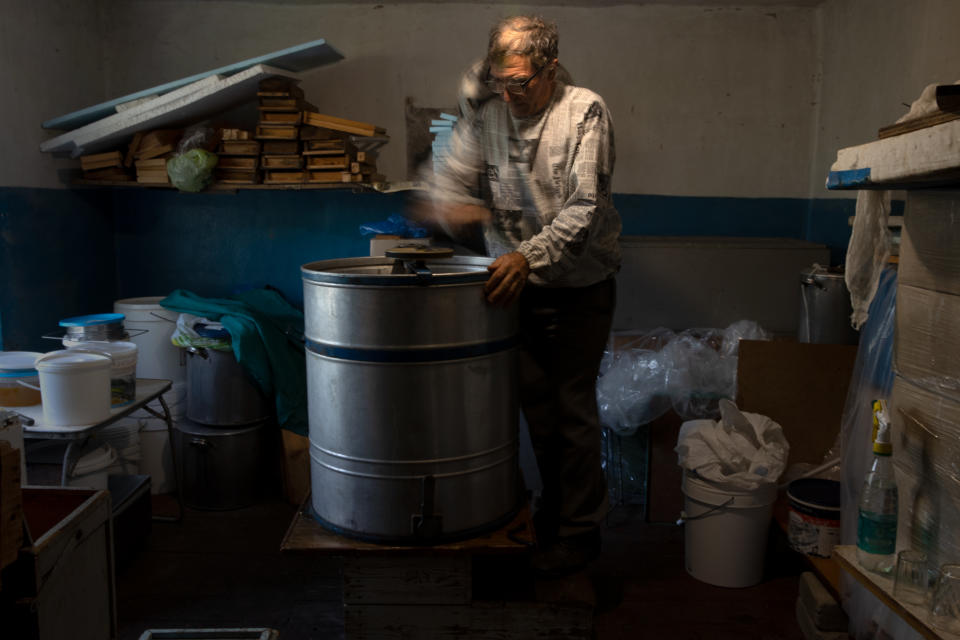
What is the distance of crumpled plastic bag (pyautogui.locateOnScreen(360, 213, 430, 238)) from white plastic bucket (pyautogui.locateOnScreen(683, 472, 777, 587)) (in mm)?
1687

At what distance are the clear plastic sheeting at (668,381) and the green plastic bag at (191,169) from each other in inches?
82.2

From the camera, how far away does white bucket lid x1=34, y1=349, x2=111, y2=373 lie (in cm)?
256

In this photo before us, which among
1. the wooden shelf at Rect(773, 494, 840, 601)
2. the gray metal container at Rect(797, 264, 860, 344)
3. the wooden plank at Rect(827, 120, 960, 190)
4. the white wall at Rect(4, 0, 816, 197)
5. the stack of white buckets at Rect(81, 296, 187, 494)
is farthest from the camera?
the white wall at Rect(4, 0, 816, 197)

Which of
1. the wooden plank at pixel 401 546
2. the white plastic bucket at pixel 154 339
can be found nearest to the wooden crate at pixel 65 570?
the wooden plank at pixel 401 546

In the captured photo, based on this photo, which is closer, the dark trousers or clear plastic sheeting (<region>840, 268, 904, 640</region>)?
clear plastic sheeting (<region>840, 268, 904, 640</region>)

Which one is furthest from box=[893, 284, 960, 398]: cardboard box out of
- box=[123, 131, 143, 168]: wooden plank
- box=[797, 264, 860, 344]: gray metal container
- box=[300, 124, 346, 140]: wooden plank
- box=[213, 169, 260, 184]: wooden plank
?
box=[123, 131, 143, 168]: wooden plank

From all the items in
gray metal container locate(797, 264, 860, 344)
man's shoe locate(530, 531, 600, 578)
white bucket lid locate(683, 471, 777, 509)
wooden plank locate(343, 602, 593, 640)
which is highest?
gray metal container locate(797, 264, 860, 344)

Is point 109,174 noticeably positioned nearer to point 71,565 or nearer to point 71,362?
point 71,362

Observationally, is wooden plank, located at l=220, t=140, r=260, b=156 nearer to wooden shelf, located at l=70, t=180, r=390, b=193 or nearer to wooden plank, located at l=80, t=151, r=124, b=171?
wooden shelf, located at l=70, t=180, r=390, b=193

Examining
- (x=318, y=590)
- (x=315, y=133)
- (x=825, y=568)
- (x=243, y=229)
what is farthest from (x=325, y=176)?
(x=825, y=568)

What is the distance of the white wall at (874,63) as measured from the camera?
9.23 ft

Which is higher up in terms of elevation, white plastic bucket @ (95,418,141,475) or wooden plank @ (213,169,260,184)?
wooden plank @ (213,169,260,184)

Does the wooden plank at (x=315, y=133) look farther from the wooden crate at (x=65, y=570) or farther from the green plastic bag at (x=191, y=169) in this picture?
the wooden crate at (x=65, y=570)

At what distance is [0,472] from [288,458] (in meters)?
2.34
